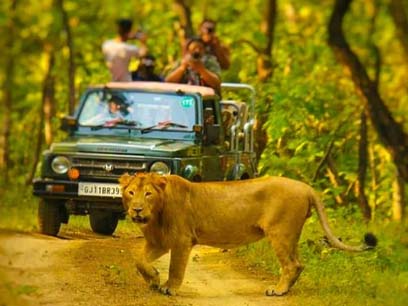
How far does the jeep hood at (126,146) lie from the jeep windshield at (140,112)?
309 millimetres

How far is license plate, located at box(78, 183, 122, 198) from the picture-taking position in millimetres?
12852

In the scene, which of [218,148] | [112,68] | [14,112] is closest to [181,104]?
[218,148]

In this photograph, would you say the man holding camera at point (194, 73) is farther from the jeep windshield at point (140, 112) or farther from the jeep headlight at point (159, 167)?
the jeep headlight at point (159, 167)

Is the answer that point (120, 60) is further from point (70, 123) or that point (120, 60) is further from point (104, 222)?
point (104, 222)

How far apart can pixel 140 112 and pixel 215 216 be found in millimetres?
3944

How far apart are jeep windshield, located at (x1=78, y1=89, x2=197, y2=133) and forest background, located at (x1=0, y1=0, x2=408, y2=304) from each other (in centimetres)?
171

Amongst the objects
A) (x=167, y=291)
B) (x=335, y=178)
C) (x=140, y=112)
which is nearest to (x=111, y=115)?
(x=140, y=112)

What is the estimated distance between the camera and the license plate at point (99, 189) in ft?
42.2

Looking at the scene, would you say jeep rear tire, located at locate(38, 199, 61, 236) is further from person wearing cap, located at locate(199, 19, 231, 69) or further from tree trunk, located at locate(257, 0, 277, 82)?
tree trunk, located at locate(257, 0, 277, 82)

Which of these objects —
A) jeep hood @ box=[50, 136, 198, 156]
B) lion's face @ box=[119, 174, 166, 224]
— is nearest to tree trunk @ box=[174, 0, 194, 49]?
jeep hood @ box=[50, 136, 198, 156]

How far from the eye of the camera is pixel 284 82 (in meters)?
17.5

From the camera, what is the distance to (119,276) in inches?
412

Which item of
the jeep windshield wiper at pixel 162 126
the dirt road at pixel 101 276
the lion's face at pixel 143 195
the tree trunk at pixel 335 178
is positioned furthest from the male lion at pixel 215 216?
the tree trunk at pixel 335 178

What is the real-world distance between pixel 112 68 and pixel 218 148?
2.79 metres
